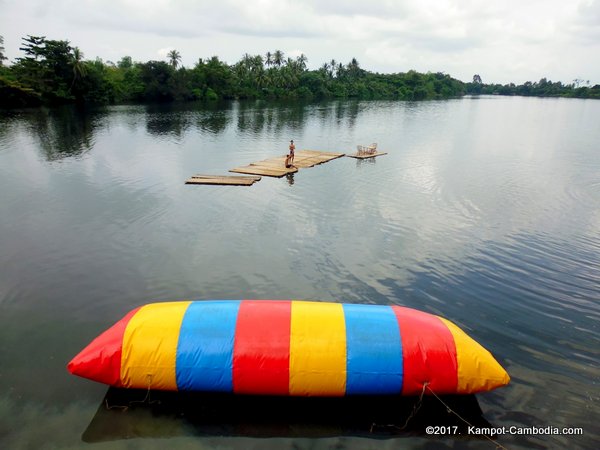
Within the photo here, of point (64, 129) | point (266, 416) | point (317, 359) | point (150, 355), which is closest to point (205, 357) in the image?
point (150, 355)

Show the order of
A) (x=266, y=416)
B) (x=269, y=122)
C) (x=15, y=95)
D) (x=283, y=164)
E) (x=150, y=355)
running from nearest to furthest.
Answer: (x=150, y=355), (x=266, y=416), (x=283, y=164), (x=269, y=122), (x=15, y=95)

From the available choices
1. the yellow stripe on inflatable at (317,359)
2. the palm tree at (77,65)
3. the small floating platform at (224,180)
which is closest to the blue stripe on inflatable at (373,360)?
the yellow stripe on inflatable at (317,359)

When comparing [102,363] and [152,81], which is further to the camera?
[152,81]

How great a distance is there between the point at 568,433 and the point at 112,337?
10.9m

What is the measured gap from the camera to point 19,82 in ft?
258

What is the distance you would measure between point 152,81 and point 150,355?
111640 mm

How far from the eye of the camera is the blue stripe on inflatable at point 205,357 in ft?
27.6

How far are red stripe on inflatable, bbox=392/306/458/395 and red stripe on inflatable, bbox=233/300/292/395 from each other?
8.74 feet

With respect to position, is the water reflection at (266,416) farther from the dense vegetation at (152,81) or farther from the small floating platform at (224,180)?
the dense vegetation at (152,81)

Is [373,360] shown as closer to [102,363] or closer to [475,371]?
[475,371]

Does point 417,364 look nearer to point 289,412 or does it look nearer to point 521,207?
point 289,412

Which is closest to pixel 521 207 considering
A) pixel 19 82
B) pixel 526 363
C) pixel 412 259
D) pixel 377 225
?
pixel 377 225

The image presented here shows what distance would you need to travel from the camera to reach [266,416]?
9.12 metres

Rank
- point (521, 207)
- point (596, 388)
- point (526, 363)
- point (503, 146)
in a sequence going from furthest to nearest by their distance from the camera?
point (503, 146) → point (521, 207) → point (526, 363) → point (596, 388)
